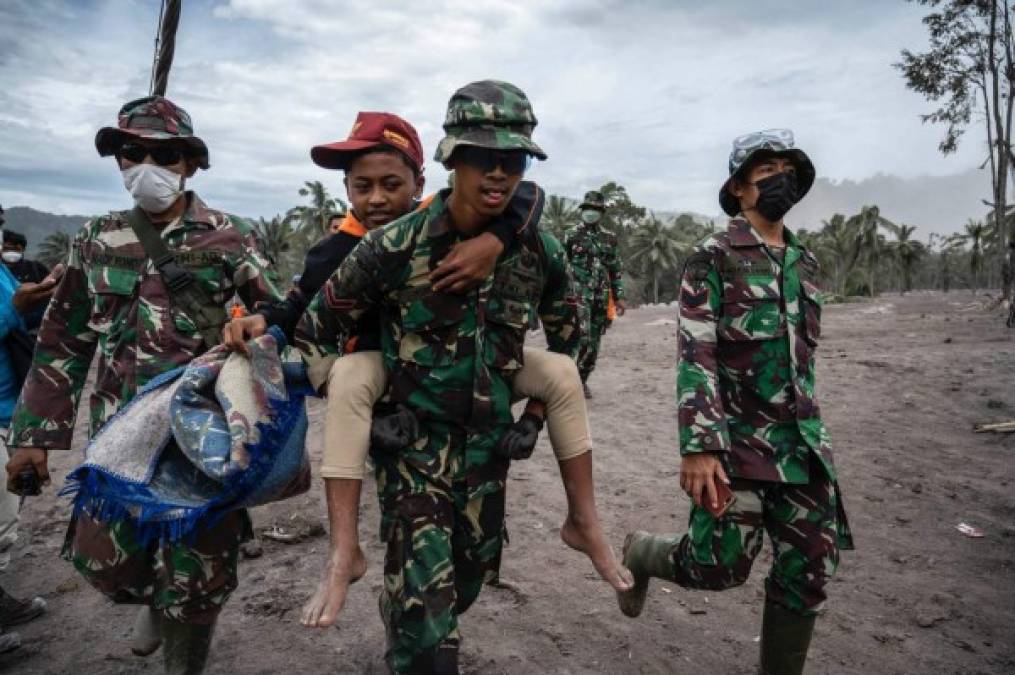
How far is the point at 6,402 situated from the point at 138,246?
1.69m

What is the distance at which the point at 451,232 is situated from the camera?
7.17ft

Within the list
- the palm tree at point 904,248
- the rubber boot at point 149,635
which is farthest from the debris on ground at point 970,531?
the palm tree at point 904,248

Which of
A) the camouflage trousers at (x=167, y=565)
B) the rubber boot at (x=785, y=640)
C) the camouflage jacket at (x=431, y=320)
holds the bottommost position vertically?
the rubber boot at (x=785, y=640)

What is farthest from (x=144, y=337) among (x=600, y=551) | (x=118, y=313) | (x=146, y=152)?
(x=600, y=551)

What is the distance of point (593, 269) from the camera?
8289 mm

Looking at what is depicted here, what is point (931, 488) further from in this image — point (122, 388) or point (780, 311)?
point (122, 388)

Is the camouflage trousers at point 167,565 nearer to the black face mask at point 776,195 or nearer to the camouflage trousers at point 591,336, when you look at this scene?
the black face mask at point 776,195

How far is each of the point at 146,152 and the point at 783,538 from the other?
3.17m

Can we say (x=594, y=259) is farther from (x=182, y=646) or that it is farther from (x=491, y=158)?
(x=182, y=646)

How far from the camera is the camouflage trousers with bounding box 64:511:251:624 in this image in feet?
8.05

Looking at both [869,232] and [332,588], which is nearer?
[332,588]

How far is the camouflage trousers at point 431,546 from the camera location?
201 cm

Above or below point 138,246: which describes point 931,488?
below

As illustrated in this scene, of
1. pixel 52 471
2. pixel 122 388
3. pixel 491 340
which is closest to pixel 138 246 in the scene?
pixel 122 388
